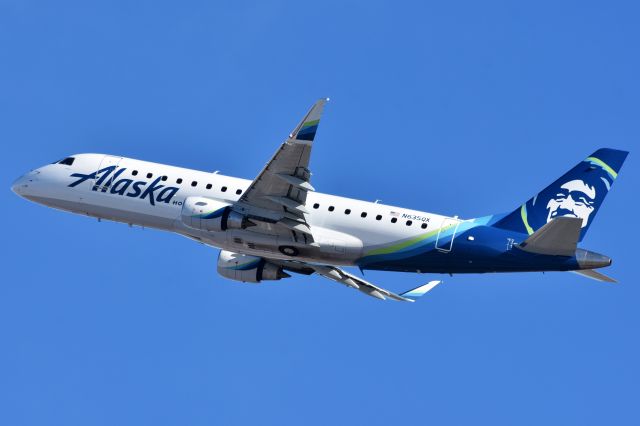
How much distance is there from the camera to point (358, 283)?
231 feet

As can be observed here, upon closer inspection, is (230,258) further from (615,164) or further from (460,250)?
(615,164)

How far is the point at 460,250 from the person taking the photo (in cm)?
6181

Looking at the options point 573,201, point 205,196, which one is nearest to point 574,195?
point 573,201

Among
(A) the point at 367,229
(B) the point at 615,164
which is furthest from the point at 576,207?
(A) the point at 367,229

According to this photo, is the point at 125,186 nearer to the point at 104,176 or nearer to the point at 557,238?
the point at 104,176

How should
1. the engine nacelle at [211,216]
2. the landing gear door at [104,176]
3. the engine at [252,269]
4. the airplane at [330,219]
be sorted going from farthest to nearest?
the engine at [252,269]
the landing gear door at [104,176]
the engine nacelle at [211,216]
the airplane at [330,219]

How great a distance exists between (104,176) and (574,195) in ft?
81.7

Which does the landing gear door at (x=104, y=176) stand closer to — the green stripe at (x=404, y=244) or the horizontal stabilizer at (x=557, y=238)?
A: the green stripe at (x=404, y=244)

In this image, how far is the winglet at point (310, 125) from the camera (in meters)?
56.5

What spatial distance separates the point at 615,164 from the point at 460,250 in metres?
8.94

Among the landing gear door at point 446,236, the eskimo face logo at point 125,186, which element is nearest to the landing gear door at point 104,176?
the eskimo face logo at point 125,186

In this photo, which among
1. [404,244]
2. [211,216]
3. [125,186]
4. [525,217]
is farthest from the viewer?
[125,186]

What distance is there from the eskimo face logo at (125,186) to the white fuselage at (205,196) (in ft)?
0.17

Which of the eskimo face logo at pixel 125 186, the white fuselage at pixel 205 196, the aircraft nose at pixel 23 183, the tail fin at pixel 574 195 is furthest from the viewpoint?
the aircraft nose at pixel 23 183
